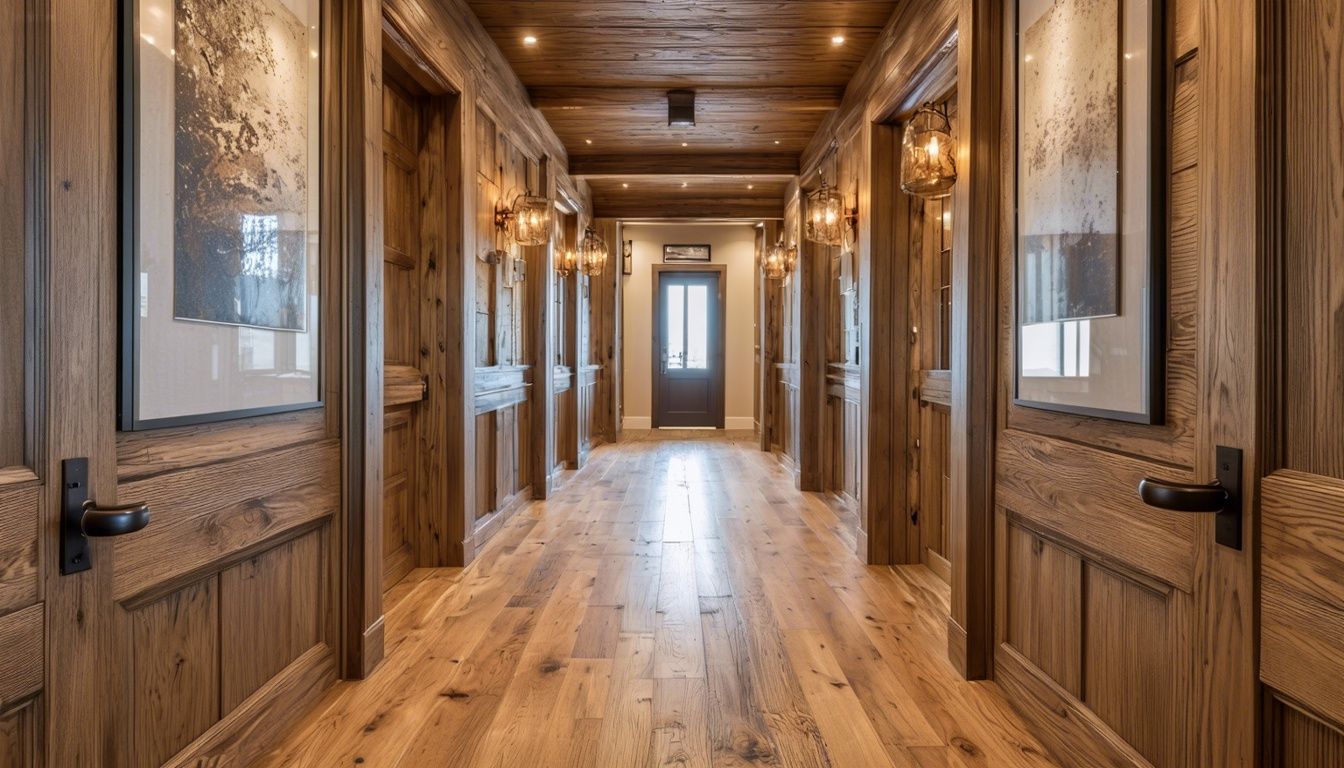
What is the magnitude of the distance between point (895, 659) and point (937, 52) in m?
2.29

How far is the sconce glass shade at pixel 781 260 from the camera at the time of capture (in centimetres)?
627

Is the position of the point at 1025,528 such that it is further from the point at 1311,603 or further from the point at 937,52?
the point at 937,52

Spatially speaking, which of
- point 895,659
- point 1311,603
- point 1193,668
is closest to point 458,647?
point 895,659

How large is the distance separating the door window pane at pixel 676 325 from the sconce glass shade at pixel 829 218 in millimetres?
5942

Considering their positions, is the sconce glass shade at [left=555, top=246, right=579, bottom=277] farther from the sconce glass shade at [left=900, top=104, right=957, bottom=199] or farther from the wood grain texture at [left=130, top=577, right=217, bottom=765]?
the wood grain texture at [left=130, top=577, right=217, bottom=765]

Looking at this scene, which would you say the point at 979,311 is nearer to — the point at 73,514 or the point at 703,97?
the point at 73,514

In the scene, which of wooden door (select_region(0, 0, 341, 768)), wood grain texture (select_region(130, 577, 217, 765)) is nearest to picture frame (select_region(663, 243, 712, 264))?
wooden door (select_region(0, 0, 341, 768))

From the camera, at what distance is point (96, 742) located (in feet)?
4.33

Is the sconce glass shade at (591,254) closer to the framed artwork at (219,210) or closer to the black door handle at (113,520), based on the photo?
the framed artwork at (219,210)

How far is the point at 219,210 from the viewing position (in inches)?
65.2

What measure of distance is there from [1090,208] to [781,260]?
5.16m

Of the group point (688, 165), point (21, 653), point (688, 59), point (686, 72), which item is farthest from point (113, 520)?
point (688, 165)

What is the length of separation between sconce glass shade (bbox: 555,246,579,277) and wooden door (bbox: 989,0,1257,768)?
14.7ft

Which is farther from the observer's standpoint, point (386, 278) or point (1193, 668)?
point (386, 278)
